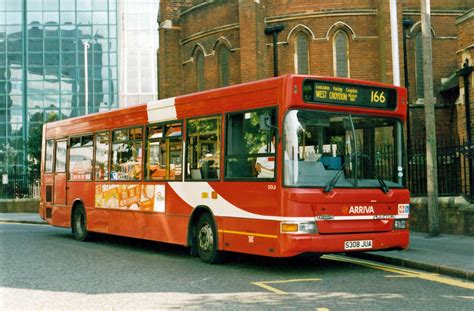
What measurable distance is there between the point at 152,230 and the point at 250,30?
15756mm

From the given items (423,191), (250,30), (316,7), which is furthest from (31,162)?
(423,191)

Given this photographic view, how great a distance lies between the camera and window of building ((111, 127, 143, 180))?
13.1 metres

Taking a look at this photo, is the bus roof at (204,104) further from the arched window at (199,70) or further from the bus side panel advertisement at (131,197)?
the arched window at (199,70)

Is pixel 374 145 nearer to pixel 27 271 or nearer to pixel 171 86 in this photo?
pixel 27 271

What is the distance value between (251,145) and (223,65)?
19966 millimetres

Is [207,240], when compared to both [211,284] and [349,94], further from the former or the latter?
[349,94]

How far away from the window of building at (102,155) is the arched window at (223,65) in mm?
15097

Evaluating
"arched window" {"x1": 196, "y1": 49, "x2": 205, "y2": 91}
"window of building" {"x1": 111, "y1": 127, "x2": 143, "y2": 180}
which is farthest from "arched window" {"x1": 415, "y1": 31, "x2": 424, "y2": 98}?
"window of building" {"x1": 111, "y1": 127, "x2": 143, "y2": 180}

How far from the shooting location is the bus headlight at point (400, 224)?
10.1m

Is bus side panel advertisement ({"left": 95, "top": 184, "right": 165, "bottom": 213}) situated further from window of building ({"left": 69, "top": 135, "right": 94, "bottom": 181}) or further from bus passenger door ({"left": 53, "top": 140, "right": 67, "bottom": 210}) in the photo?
bus passenger door ({"left": 53, "top": 140, "right": 67, "bottom": 210})

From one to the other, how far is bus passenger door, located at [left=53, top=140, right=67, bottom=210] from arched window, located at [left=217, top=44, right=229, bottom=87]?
44.6ft

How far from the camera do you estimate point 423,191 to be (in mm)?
16719

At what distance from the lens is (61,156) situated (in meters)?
16.6

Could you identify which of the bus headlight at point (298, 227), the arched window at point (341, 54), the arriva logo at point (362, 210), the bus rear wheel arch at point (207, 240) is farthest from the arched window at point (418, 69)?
the bus headlight at point (298, 227)
